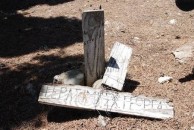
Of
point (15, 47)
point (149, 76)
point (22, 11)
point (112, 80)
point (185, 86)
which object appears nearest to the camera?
point (112, 80)

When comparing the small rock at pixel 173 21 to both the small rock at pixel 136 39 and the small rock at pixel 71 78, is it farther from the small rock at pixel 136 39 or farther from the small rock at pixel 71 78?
the small rock at pixel 71 78

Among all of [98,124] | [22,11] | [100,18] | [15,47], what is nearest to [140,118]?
[98,124]

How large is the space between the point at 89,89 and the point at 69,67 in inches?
52.5

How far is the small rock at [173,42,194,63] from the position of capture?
614 centimetres

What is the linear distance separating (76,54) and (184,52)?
6.39 ft

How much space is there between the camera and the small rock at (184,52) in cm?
614

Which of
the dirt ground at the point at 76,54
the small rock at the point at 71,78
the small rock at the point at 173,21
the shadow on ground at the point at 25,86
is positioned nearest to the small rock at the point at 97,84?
the small rock at the point at 71,78

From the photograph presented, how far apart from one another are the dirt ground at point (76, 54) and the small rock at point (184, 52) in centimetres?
11

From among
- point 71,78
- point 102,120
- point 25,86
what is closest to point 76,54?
point 25,86

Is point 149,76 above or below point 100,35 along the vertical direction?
below

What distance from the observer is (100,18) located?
4.85 meters

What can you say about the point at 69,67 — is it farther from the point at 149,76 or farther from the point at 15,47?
the point at 15,47

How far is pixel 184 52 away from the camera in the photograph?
6.28 m

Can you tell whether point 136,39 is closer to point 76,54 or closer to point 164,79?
point 76,54
